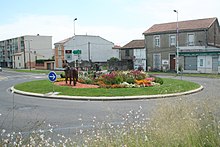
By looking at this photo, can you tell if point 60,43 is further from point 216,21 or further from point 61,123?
point 61,123

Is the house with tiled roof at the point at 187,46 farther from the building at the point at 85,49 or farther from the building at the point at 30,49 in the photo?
the building at the point at 30,49

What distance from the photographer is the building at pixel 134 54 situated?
51.1 meters

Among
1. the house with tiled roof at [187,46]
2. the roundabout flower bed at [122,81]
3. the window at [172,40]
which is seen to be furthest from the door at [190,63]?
the roundabout flower bed at [122,81]

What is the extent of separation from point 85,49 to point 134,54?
55.9ft

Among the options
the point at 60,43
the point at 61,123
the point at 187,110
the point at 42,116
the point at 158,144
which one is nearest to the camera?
the point at 158,144

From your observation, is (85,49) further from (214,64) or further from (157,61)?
(214,64)

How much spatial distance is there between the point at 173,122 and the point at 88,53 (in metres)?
62.4

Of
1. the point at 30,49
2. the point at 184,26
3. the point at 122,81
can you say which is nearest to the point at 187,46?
the point at 184,26

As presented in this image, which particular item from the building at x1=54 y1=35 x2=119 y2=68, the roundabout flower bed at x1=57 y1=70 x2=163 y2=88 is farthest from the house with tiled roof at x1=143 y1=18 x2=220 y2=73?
the roundabout flower bed at x1=57 y1=70 x2=163 y2=88

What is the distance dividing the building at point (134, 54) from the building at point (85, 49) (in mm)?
9226

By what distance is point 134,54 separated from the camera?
53.4 m

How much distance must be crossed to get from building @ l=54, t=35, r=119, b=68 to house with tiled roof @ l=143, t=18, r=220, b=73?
1868 centimetres

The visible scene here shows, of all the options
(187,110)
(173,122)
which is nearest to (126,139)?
(173,122)

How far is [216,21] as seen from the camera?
46.5 m
